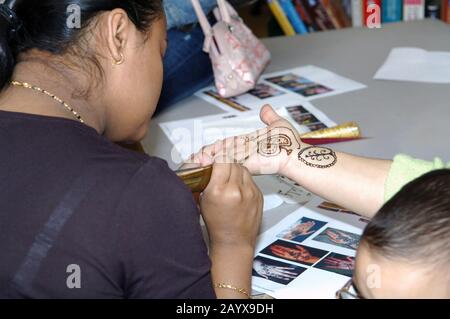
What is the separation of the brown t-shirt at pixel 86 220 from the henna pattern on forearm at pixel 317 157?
0.36 metres

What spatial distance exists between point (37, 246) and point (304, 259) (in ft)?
1.66

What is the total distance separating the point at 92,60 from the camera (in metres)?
0.96

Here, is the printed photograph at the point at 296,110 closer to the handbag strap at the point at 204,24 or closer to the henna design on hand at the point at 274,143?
the handbag strap at the point at 204,24

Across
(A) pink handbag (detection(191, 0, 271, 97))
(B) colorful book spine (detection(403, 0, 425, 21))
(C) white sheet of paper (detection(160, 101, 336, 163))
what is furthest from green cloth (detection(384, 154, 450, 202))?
(B) colorful book spine (detection(403, 0, 425, 21))

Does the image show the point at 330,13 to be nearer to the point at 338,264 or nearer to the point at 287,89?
the point at 287,89

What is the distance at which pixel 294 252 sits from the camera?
3.87 feet

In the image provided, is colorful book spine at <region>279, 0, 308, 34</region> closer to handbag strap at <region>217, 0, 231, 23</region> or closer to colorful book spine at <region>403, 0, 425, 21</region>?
colorful book spine at <region>403, 0, 425, 21</region>

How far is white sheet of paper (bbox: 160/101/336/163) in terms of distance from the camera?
165 centimetres

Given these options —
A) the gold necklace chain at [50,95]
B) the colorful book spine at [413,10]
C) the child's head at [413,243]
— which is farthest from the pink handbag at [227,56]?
the child's head at [413,243]

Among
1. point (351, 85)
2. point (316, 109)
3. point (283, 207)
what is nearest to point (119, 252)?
point (283, 207)

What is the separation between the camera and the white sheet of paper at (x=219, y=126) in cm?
165

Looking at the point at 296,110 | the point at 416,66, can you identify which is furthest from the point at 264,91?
the point at 416,66

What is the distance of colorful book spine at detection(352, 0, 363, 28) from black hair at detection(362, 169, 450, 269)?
1.81m

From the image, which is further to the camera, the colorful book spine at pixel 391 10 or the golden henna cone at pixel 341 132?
the colorful book spine at pixel 391 10
